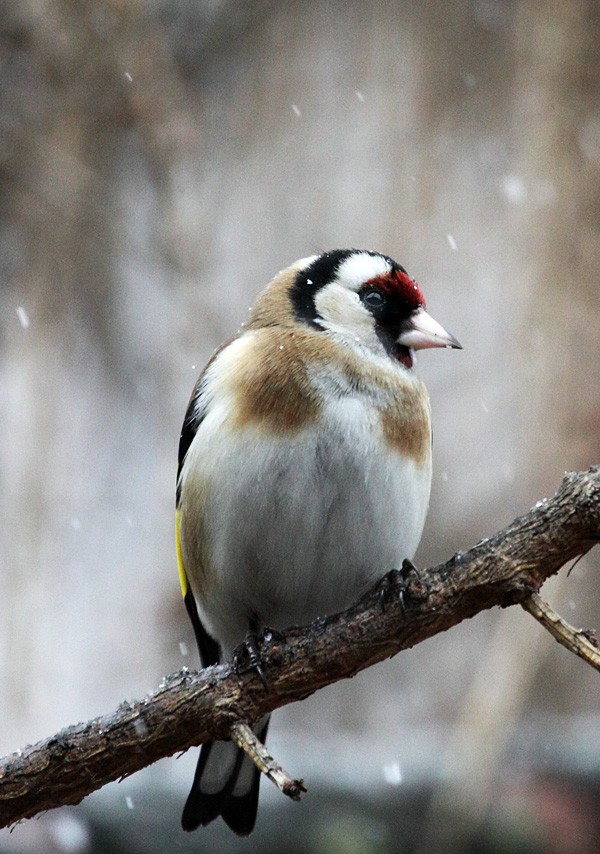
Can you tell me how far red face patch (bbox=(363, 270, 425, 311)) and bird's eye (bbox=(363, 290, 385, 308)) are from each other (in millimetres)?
18

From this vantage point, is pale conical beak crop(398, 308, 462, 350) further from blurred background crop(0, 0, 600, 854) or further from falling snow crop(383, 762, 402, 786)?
blurred background crop(0, 0, 600, 854)

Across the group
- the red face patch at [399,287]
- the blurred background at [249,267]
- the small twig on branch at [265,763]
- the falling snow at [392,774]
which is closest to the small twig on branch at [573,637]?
the small twig on branch at [265,763]

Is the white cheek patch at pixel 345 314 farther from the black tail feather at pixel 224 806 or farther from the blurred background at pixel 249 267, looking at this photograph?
the blurred background at pixel 249 267

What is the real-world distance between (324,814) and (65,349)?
2648 millimetres

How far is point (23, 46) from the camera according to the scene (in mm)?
5438

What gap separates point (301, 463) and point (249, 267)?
298 cm

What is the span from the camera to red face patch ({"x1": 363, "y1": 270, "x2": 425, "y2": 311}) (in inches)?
113

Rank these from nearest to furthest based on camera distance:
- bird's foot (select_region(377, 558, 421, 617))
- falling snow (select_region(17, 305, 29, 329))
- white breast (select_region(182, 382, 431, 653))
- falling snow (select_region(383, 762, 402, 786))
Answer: bird's foot (select_region(377, 558, 421, 617)) < white breast (select_region(182, 382, 431, 653)) < falling snow (select_region(383, 762, 402, 786)) < falling snow (select_region(17, 305, 29, 329))

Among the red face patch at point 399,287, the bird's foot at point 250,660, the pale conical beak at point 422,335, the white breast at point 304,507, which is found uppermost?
the red face patch at point 399,287

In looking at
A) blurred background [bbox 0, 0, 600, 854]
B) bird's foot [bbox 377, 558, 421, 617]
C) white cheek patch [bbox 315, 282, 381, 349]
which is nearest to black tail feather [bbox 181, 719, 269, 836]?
bird's foot [bbox 377, 558, 421, 617]

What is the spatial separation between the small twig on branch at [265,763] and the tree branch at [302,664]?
2cm

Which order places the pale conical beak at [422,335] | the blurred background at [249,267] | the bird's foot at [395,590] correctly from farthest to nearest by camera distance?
the blurred background at [249,267] → the pale conical beak at [422,335] → the bird's foot at [395,590]

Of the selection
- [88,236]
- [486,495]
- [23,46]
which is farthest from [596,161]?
[23,46]

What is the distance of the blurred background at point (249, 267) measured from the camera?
5.13 metres
